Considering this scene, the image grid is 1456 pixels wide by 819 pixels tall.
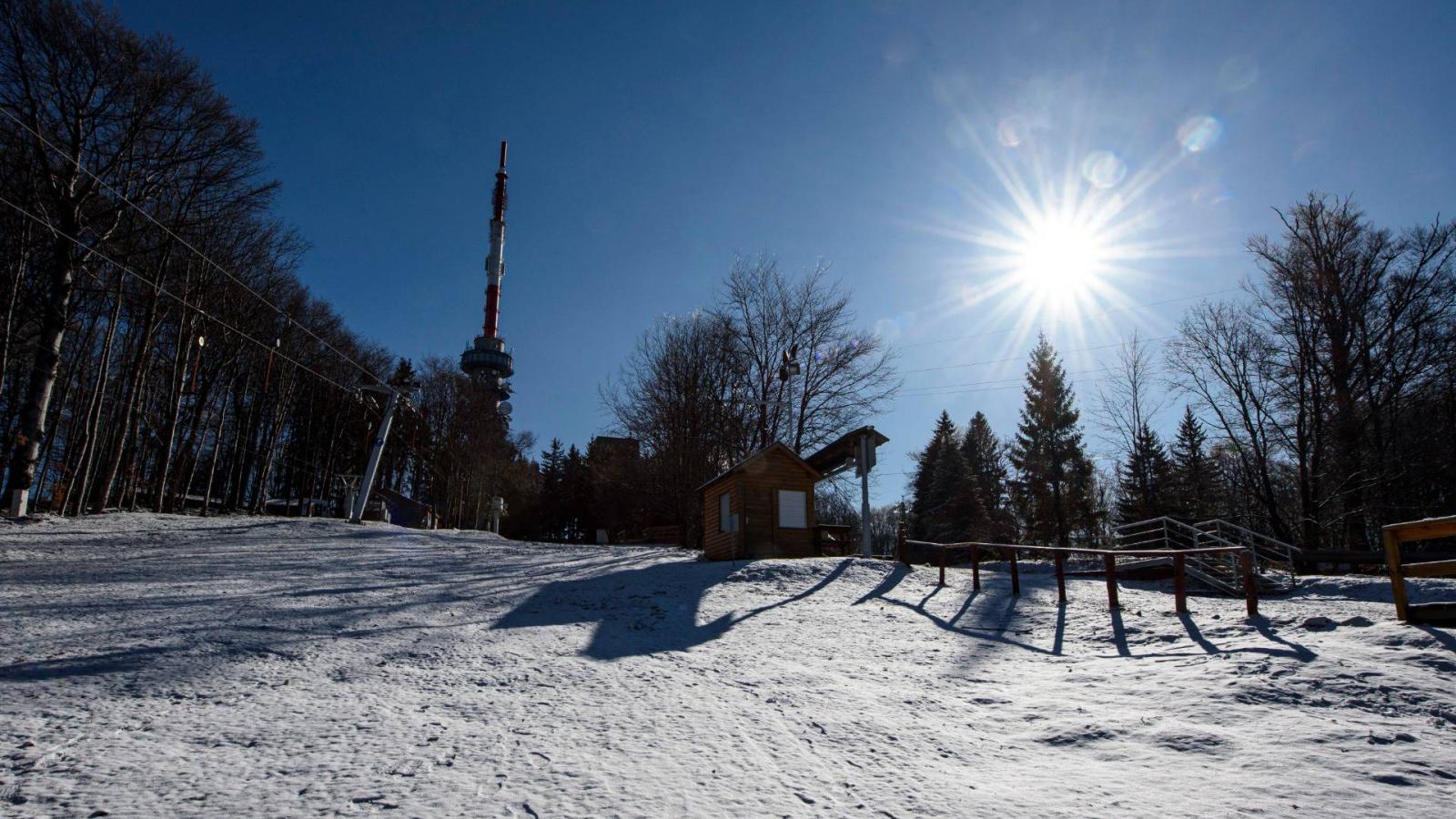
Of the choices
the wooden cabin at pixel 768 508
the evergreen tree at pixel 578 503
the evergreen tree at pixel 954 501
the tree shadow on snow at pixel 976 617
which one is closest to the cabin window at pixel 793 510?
the wooden cabin at pixel 768 508

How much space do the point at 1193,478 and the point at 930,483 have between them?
49.7 ft

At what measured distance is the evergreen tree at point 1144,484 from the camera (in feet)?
87.0

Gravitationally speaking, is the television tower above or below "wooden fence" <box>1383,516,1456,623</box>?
above

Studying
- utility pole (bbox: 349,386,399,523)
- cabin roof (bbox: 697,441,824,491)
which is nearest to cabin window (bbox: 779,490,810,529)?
cabin roof (bbox: 697,441,824,491)

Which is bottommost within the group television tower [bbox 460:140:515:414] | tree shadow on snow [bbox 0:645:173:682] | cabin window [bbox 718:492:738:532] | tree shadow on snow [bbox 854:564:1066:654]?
tree shadow on snow [bbox 854:564:1066:654]

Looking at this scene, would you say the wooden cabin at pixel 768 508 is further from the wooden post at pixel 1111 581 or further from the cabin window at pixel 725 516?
the wooden post at pixel 1111 581

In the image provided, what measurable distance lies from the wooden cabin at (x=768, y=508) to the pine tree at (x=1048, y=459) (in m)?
19.4

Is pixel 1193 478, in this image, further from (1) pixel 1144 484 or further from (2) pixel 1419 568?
(2) pixel 1419 568

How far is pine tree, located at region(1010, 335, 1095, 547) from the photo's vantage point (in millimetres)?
33875

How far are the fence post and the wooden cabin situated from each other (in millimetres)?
12730

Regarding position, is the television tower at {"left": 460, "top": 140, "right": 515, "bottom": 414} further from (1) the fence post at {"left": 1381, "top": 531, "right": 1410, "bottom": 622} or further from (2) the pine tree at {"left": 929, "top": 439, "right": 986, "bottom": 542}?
(1) the fence post at {"left": 1381, "top": 531, "right": 1410, "bottom": 622}

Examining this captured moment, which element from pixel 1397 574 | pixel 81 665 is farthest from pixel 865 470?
pixel 81 665

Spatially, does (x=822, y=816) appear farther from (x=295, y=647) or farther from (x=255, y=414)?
(x=255, y=414)

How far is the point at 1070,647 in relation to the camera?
7496 millimetres
